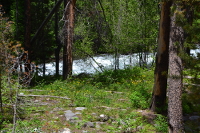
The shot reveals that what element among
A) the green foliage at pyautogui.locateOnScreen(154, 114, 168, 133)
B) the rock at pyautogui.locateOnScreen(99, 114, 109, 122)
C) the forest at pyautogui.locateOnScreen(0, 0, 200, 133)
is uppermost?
the forest at pyautogui.locateOnScreen(0, 0, 200, 133)

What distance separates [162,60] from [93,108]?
2453 millimetres

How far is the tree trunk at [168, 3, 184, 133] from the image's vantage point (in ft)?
16.0

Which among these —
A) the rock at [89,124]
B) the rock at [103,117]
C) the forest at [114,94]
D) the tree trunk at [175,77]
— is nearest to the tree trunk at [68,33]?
the forest at [114,94]

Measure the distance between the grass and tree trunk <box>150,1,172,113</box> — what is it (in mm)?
381

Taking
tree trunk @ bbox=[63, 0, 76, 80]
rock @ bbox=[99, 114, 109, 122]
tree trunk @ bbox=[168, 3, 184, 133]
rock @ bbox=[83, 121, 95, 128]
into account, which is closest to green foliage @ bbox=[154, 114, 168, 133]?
tree trunk @ bbox=[168, 3, 184, 133]

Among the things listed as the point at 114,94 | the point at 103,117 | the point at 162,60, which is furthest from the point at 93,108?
the point at 162,60

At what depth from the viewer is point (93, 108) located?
6.72 m

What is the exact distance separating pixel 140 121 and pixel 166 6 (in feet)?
10.3

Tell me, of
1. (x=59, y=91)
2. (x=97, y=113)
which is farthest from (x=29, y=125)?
(x=59, y=91)

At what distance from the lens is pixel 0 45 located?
5.61 metres

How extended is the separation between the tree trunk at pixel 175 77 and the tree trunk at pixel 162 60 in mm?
1064

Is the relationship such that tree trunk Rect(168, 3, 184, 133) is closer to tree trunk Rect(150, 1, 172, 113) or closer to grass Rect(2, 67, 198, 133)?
grass Rect(2, 67, 198, 133)

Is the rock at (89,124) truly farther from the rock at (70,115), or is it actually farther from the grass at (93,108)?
the rock at (70,115)

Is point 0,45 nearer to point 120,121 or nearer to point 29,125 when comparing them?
point 29,125
